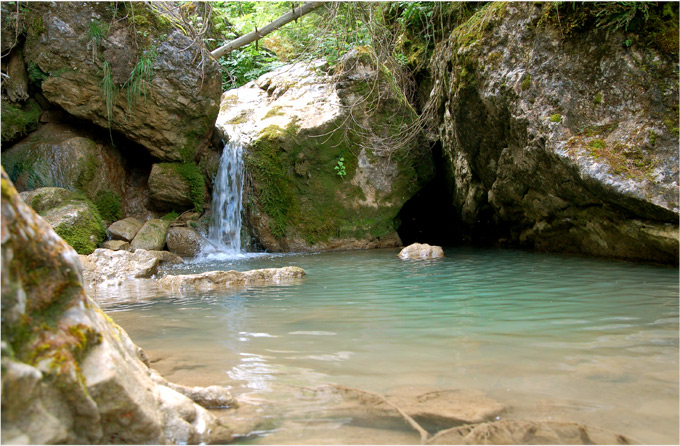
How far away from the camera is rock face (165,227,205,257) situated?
32.4 feet

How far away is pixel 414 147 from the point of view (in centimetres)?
1096

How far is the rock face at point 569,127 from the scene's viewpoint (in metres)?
5.98

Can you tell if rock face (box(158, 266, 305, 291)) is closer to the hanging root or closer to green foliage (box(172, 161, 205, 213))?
the hanging root

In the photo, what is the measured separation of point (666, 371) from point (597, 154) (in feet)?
14.4

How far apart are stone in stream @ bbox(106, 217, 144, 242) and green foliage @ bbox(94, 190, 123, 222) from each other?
1.95 ft

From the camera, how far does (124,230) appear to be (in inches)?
377

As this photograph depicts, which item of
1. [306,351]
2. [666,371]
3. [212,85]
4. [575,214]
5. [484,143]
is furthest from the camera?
[212,85]

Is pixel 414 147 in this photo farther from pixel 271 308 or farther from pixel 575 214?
pixel 271 308

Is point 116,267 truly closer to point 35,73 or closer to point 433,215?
point 35,73

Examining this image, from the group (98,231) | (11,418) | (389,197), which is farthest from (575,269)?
(98,231)

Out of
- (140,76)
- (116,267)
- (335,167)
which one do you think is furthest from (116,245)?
(335,167)

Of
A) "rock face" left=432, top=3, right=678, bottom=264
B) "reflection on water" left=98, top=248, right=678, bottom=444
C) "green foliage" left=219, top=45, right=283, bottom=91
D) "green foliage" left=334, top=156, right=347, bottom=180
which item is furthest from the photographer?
"green foliage" left=219, top=45, right=283, bottom=91

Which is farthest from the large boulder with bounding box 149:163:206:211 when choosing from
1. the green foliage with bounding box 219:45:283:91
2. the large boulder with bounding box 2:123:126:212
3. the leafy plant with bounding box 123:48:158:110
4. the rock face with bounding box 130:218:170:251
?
the green foliage with bounding box 219:45:283:91

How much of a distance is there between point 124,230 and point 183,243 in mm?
1138
